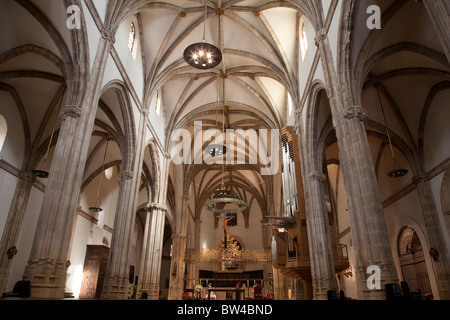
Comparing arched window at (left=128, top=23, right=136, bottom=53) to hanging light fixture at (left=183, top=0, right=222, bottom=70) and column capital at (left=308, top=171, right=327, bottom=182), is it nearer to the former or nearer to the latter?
hanging light fixture at (left=183, top=0, right=222, bottom=70)

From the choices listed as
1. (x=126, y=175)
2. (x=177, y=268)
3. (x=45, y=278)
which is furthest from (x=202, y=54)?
(x=177, y=268)

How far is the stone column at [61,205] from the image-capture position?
6.97 metres

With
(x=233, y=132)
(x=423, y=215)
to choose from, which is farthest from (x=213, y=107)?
(x=423, y=215)

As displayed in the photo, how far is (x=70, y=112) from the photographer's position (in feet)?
28.0

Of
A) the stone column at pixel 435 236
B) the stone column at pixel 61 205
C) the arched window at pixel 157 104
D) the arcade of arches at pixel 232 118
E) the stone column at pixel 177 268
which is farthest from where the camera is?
the stone column at pixel 177 268

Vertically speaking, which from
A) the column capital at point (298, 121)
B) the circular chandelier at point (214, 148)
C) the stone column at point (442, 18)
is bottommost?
the stone column at point (442, 18)

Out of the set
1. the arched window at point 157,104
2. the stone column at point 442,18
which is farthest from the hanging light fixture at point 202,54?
the stone column at point 442,18

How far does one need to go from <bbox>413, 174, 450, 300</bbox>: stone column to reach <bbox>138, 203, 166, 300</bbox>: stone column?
1221 cm

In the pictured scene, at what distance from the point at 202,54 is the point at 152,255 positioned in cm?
1068

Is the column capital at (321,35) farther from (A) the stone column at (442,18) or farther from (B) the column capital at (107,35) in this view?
(B) the column capital at (107,35)

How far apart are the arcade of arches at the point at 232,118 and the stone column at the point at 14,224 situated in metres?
0.06

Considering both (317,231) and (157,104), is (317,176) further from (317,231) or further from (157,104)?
(157,104)

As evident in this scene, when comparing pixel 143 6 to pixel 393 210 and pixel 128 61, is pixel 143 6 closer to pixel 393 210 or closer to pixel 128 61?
pixel 128 61

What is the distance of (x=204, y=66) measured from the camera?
471 inches
